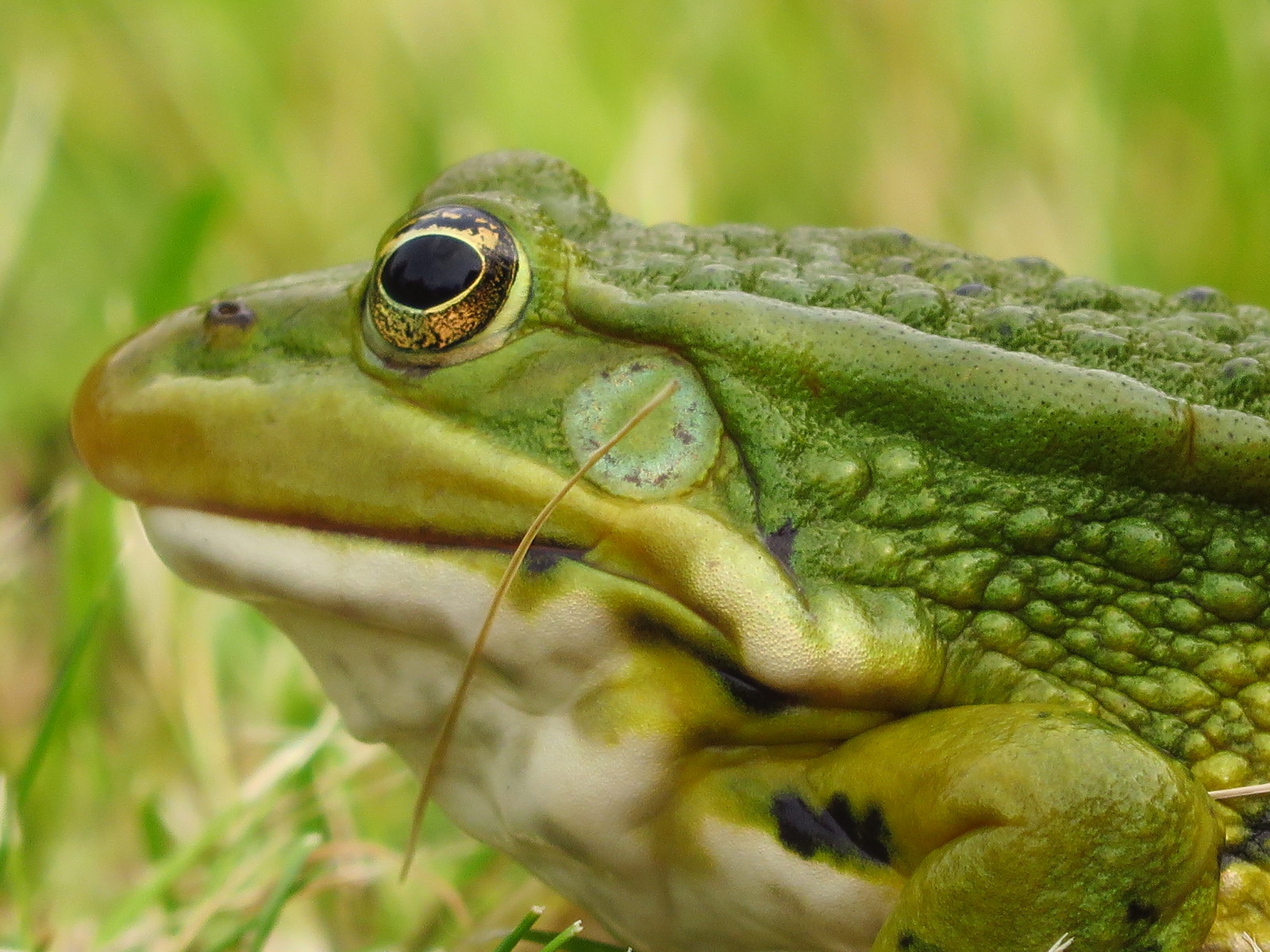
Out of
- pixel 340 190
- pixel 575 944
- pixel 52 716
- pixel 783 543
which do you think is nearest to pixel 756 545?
pixel 783 543

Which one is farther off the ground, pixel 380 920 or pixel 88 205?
pixel 88 205

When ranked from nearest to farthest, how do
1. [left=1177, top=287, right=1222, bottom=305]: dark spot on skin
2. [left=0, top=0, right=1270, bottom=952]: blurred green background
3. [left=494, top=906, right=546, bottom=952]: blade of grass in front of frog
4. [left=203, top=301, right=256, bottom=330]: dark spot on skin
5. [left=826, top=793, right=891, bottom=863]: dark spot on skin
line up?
[left=826, top=793, right=891, bottom=863]: dark spot on skin
[left=494, top=906, right=546, bottom=952]: blade of grass in front of frog
[left=203, top=301, right=256, bottom=330]: dark spot on skin
[left=1177, top=287, right=1222, bottom=305]: dark spot on skin
[left=0, top=0, right=1270, bottom=952]: blurred green background

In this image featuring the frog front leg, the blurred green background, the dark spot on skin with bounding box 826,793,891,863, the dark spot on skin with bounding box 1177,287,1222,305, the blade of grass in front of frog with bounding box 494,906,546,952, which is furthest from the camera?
→ the blurred green background

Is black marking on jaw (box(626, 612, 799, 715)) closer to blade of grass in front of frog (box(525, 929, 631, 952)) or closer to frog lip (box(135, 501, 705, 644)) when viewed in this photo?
frog lip (box(135, 501, 705, 644))

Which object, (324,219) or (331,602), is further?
(324,219)

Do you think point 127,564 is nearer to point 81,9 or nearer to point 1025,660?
point 1025,660

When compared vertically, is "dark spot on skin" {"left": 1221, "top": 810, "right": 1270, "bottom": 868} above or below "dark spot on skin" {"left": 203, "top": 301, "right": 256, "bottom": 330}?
below

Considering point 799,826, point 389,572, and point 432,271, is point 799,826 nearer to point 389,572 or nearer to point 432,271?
point 389,572

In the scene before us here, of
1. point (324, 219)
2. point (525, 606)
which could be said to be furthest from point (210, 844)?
point (324, 219)

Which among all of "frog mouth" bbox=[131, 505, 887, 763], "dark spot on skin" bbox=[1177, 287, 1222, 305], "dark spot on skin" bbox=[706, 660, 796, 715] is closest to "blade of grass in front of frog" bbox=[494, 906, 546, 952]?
"frog mouth" bbox=[131, 505, 887, 763]
